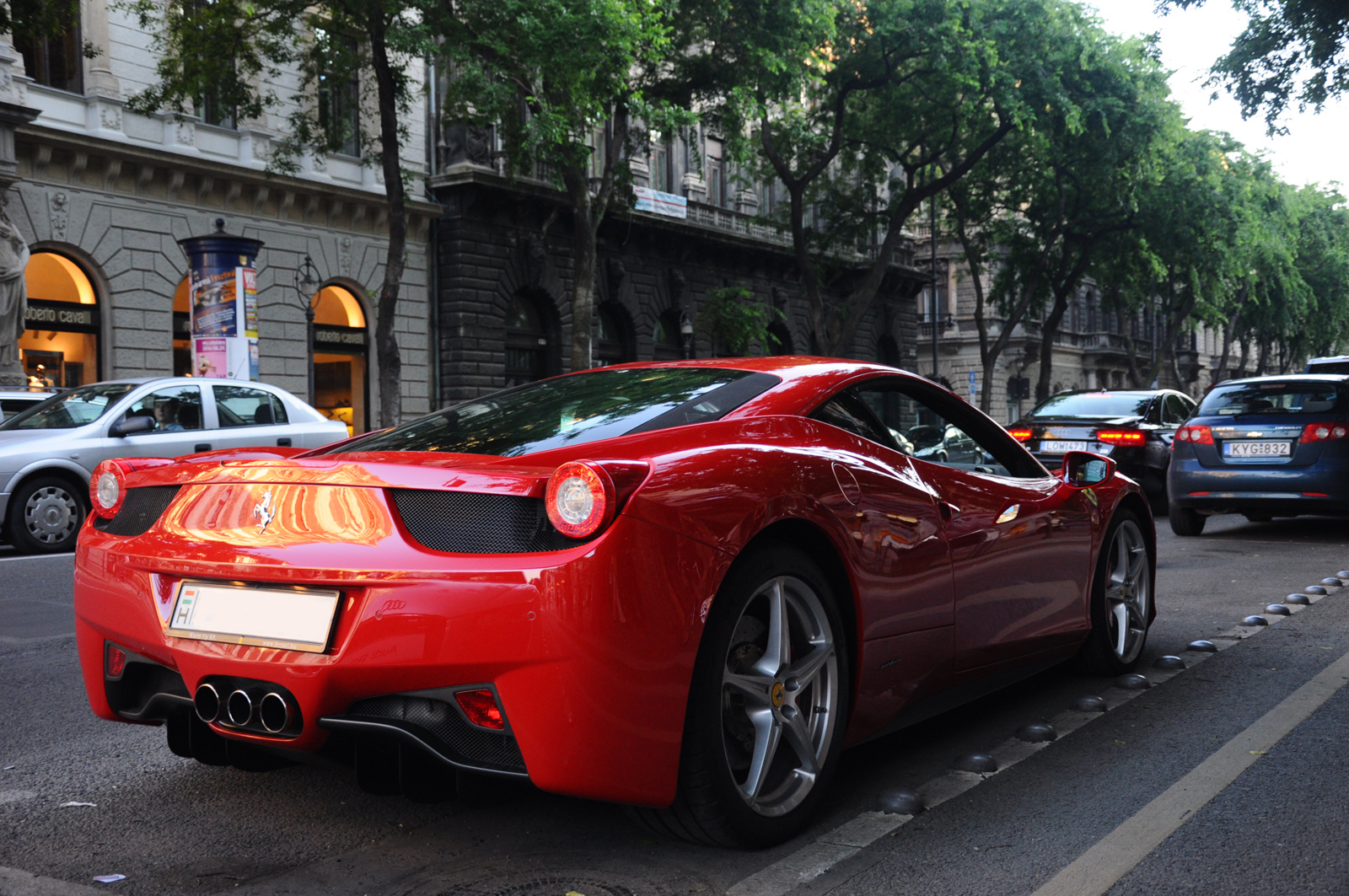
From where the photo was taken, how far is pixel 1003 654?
427cm

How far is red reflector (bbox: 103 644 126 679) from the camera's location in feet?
10.8

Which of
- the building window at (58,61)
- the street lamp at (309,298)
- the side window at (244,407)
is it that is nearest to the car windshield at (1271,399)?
the side window at (244,407)

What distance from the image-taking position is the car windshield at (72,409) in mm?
11578

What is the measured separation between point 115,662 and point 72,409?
9.37 metres

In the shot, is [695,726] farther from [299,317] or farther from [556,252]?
[556,252]

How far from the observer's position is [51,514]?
1123 centimetres

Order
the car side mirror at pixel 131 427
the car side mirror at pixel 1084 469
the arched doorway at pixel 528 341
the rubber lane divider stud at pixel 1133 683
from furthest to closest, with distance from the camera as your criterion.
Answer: the arched doorway at pixel 528 341
the car side mirror at pixel 131 427
the rubber lane divider stud at pixel 1133 683
the car side mirror at pixel 1084 469

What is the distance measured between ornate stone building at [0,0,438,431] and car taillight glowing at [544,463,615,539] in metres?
18.4

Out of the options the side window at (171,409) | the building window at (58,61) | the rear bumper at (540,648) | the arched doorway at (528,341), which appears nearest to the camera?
the rear bumper at (540,648)

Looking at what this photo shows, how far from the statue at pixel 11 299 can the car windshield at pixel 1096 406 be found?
582 inches

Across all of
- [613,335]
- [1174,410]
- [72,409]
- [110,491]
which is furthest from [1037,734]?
[613,335]

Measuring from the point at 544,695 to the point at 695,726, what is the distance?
0.39m

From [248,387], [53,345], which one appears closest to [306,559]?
[248,387]

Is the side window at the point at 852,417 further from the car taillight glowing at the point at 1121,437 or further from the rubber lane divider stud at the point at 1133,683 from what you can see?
the car taillight glowing at the point at 1121,437
